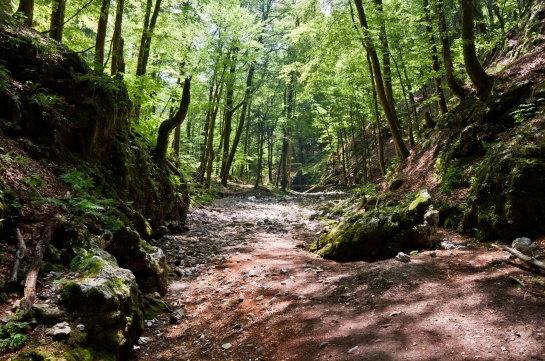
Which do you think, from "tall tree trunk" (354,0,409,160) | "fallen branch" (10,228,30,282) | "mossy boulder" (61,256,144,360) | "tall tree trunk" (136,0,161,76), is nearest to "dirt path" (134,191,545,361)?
"mossy boulder" (61,256,144,360)

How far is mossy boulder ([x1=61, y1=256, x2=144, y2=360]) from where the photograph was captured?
333cm

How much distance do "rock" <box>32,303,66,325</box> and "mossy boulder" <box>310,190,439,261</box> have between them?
4718 mm

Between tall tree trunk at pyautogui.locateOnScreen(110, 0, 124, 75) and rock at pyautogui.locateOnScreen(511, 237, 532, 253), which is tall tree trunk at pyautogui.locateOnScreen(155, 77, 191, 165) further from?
rock at pyautogui.locateOnScreen(511, 237, 532, 253)

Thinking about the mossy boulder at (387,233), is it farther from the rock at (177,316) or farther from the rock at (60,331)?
the rock at (60,331)

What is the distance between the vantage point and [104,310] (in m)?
3.44

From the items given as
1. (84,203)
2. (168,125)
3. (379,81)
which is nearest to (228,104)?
(379,81)

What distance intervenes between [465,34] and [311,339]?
8.30 metres

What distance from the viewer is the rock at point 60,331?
300 cm

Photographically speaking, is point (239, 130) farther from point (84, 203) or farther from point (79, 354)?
point (79, 354)

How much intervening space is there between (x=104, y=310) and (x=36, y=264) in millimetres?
913

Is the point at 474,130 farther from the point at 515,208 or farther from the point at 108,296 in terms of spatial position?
the point at 108,296

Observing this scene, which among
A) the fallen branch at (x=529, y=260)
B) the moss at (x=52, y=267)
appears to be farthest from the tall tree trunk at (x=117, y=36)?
the fallen branch at (x=529, y=260)

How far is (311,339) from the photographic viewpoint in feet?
12.2

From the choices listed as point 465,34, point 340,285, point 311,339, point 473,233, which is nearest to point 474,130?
point 465,34
